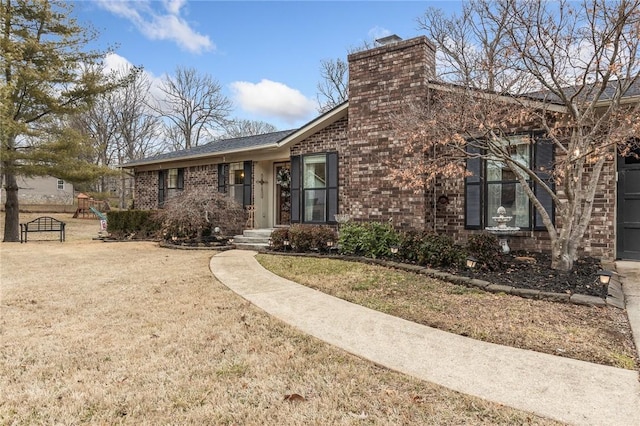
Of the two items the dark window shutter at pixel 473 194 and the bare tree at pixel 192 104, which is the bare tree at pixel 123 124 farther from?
the dark window shutter at pixel 473 194

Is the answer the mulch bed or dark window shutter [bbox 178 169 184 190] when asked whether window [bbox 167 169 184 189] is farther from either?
the mulch bed

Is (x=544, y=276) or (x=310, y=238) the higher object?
(x=310, y=238)

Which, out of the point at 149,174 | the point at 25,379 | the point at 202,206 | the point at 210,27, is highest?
the point at 210,27

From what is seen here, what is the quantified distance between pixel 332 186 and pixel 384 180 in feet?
7.32

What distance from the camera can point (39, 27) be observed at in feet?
45.7

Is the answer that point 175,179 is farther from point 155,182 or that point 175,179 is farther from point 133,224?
point 133,224

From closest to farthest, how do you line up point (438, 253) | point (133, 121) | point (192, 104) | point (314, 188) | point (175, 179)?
point (438, 253) → point (314, 188) → point (175, 179) → point (133, 121) → point (192, 104)

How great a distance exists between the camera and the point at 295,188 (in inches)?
465

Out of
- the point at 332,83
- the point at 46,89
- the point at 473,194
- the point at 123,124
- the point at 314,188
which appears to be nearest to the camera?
the point at 473,194

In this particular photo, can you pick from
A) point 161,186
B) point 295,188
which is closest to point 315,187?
point 295,188

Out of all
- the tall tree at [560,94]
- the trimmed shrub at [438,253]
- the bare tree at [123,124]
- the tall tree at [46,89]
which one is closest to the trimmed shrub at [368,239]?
the trimmed shrub at [438,253]

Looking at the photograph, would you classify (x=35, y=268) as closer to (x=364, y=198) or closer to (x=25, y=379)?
(x=25, y=379)

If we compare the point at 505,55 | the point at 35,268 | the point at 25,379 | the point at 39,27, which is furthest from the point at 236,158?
the point at 25,379

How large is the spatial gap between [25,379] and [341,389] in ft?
8.18
